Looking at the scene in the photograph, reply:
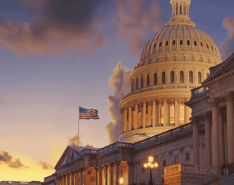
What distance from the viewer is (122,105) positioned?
4828 inches

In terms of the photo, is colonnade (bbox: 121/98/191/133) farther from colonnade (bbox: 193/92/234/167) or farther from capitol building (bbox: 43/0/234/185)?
colonnade (bbox: 193/92/234/167)

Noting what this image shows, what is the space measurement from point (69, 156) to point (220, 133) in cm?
5976

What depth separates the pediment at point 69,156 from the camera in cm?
10369

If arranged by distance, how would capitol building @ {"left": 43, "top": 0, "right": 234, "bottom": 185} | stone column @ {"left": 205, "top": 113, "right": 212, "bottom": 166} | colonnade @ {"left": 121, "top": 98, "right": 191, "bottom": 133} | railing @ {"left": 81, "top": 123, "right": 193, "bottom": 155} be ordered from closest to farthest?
capitol building @ {"left": 43, "top": 0, "right": 234, "bottom": 185} < stone column @ {"left": 205, "top": 113, "right": 212, "bottom": 166} < railing @ {"left": 81, "top": 123, "right": 193, "bottom": 155} < colonnade @ {"left": 121, "top": 98, "right": 191, "bottom": 133}

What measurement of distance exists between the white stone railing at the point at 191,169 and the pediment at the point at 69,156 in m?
51.1

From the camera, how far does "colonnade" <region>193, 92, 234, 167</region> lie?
169ft

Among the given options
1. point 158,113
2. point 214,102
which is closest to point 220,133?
point 214,102

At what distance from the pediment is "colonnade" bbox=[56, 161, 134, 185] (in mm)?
2591

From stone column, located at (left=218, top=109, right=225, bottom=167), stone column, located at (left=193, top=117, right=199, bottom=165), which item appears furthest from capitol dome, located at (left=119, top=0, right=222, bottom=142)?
stone column, located at (left=218, top=109, right=225, bottom=167)

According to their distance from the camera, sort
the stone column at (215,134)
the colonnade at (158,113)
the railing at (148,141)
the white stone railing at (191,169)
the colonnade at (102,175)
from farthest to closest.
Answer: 1. the colonnade at (158,113)
2. the colonnade at (102,175)
3. the railing at (148,141)
4. the stone column at (215,134)
5. the white stone railing at (191,169)

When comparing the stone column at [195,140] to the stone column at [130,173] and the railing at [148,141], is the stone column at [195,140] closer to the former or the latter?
the railing at [148,141]

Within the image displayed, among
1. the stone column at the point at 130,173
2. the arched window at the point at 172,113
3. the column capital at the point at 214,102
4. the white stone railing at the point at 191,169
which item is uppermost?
the arched window at the point at 172,113

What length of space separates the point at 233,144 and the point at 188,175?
18.4 feet

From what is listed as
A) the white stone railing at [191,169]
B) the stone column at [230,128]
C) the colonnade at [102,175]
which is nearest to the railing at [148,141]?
the colonnade at [102,175]
